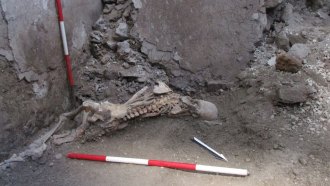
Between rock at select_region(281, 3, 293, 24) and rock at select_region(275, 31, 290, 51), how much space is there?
0.18m

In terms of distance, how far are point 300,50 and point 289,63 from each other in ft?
0.70

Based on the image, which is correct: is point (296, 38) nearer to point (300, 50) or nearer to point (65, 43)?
point (300, 50)

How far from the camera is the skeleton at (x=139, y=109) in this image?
1.96 metres

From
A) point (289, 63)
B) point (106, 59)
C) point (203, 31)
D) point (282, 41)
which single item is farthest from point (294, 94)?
point (106, 59)

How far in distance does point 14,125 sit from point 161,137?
0.74 meters

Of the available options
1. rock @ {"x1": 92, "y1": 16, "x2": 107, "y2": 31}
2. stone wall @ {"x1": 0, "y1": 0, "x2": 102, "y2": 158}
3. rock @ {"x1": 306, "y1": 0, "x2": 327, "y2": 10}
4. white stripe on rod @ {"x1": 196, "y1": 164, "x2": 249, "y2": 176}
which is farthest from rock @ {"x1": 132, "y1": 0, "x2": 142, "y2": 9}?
rock @ {"x1": 306, "y1": 0, "x2": 327, "y2": 10}

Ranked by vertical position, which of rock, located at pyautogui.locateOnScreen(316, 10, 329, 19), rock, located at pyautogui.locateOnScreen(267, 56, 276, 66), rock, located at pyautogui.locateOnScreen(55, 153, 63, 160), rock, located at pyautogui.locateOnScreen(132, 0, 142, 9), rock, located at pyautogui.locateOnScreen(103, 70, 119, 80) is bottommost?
rock, located at pyautogui.locateOnScreen(55, 153, 63, 160)

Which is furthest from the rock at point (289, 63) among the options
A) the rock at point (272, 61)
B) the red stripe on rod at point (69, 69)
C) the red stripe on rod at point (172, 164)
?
the red stripe on rod at point (69, 69)

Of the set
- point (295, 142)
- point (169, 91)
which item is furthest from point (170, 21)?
point (295, 142)

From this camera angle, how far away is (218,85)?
7.57 feet

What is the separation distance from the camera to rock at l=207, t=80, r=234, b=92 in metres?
2.30

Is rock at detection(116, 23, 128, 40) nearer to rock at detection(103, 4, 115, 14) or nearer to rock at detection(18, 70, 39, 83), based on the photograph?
rock at detection(103, 4, 115, 14)

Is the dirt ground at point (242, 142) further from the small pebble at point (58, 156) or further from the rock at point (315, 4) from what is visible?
the rock at point (315, 4)

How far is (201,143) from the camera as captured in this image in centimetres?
195
